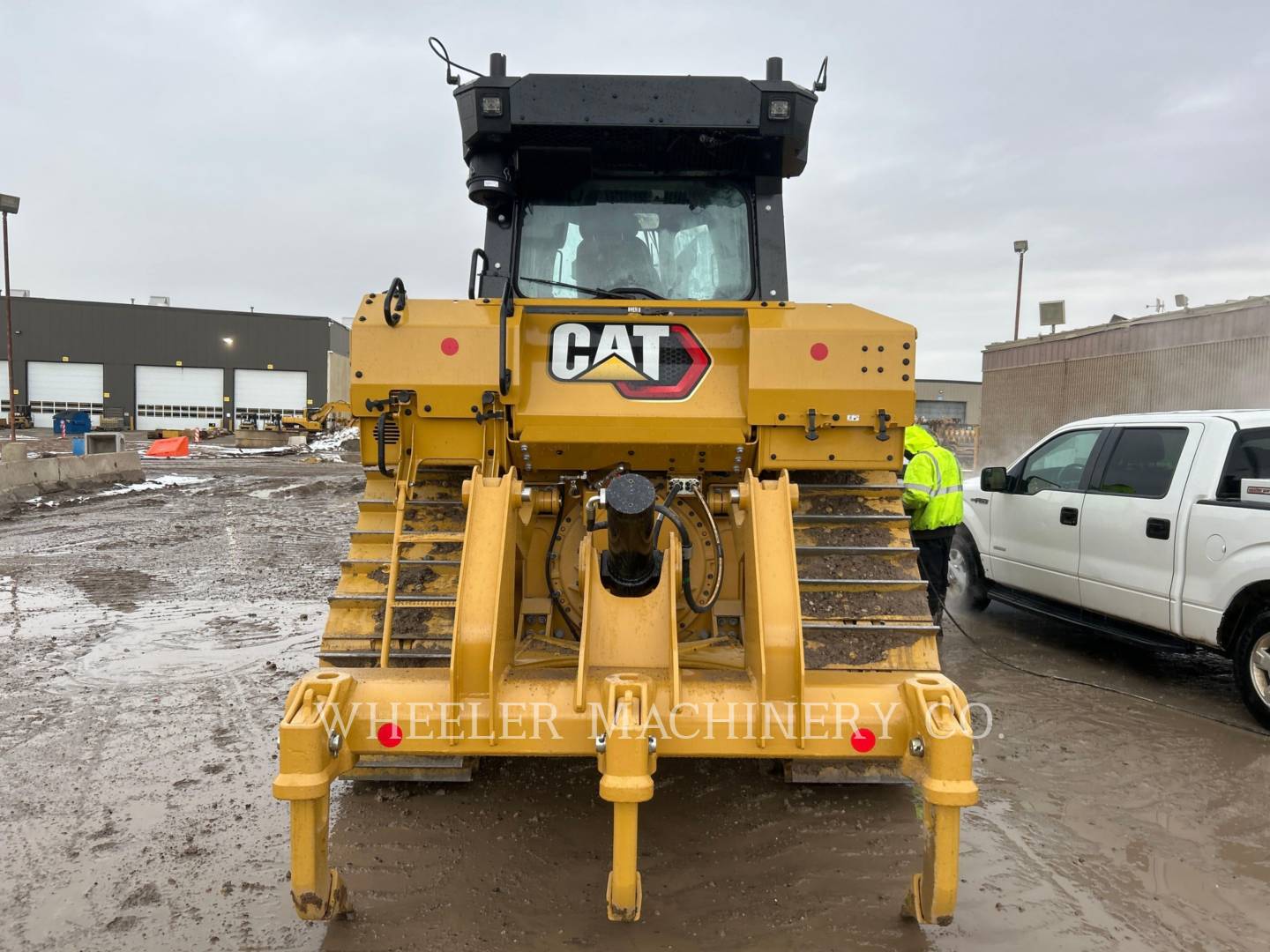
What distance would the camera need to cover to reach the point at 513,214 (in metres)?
4.50

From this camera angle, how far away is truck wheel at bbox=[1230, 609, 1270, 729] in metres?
4.68

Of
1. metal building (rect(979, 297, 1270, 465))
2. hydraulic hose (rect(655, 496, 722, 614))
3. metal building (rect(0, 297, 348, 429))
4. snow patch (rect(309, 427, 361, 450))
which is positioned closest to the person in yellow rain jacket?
hydraulic hose (rect(655, 496, 722, 614))

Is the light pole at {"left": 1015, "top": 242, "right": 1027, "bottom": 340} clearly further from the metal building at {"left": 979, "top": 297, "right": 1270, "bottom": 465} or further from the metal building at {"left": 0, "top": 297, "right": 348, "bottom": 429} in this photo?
the metal building at {"left": 0, "top": 297, "right": 348, "bottom": 429}

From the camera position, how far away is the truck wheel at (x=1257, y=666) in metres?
4.68

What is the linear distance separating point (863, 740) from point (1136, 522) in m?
3.88

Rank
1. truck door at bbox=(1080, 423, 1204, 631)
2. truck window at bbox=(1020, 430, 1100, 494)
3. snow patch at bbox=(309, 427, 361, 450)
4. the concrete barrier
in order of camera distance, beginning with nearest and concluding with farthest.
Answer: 1. truck door at bbox=(1080, 423, 1204, 631)
2. truck window at bbox=(1020, 430, 1100, 494)
3. the concrete barrier
4. snow patch at bbox=(309, 427, 361, 450)

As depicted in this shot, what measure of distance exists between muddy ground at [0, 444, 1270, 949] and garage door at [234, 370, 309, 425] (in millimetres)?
43275

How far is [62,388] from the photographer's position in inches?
1748

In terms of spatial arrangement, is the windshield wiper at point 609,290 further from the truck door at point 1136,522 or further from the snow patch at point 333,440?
the snow patch at point 333,440

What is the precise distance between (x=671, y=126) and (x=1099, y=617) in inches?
175

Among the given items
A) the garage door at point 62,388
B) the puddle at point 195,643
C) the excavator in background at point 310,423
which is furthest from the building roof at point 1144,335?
the garage door at point 62,388

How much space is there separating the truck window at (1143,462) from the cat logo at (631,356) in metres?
3.52

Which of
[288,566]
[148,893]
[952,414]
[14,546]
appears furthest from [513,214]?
[952,414]

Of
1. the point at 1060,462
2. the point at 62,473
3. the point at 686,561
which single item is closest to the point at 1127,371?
the point at 1060,462
